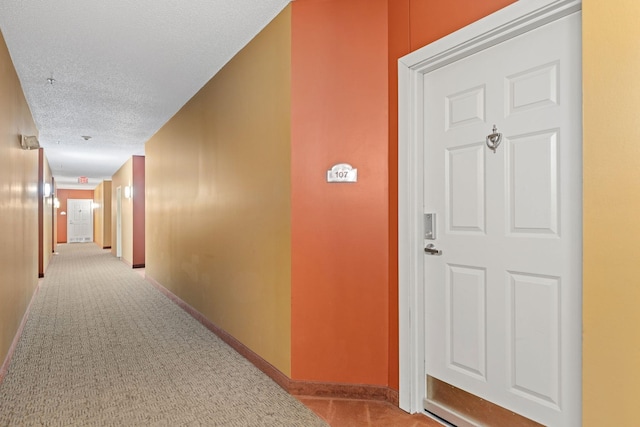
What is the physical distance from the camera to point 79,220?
18.6 m

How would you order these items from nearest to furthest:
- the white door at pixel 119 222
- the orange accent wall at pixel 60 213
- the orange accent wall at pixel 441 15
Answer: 1. the orange accent wall at pixel 441 15
2. the white door at pixel 119 222
3. the orange accent wall at pixel 60 213

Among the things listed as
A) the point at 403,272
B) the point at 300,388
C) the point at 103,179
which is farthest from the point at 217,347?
the point at 103,179

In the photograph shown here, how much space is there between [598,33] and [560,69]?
0.24m

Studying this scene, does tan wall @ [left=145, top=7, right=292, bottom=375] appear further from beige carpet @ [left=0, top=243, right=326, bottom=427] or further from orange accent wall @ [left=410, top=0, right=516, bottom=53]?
orange accent wall @ [left=410, top=0, right=516, bottom=53]

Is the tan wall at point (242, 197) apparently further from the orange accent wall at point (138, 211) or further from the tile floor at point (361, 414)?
the orange accent wall at point (138, 211)

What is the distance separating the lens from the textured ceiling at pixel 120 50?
280cm

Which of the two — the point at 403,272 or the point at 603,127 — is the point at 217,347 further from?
the point at 603,127

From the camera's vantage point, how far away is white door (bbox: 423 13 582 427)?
1.79m

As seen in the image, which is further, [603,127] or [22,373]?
[22,373]

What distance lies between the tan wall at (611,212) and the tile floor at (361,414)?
984mm

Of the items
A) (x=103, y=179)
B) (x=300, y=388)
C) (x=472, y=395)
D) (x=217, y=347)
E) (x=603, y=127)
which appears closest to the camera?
(x=603, y=127)

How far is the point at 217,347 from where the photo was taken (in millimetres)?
3709

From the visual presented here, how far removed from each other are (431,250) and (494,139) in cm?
73

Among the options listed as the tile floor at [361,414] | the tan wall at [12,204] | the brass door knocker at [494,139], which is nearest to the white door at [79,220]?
the tan wall at [12,204]
